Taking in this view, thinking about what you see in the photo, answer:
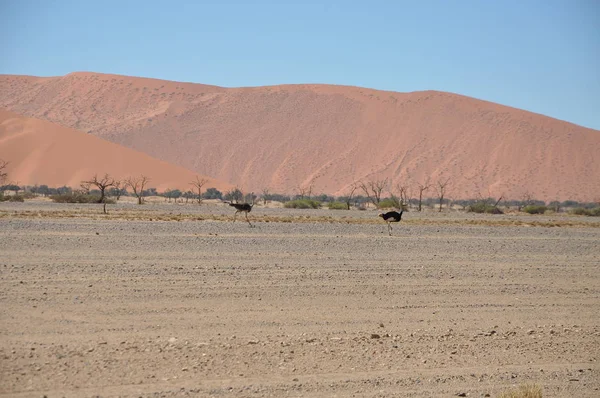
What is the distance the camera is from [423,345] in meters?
11.2

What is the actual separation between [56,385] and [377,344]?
4484 millimetres

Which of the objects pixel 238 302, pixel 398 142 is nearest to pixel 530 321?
pixel 238 302

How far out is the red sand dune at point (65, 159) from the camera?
8950cm

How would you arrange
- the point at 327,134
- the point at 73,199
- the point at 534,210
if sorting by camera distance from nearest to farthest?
the point at 73,199, the point at 534,210, the point at 327,134

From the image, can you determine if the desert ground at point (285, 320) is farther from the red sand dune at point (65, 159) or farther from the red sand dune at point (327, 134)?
the red sand dune at point (327, 134)

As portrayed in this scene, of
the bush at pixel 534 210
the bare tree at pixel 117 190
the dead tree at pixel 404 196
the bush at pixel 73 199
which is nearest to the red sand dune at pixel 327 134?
the dead tree at pixel 404 196

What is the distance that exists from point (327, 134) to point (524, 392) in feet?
364

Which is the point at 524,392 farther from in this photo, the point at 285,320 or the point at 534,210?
the point at 534,210

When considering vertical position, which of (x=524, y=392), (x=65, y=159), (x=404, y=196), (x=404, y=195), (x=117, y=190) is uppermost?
(x=65, y=159)

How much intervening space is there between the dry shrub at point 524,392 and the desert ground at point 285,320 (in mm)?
265

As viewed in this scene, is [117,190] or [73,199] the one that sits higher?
[117,190]

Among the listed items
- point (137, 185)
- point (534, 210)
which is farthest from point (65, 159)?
point (534, 210)

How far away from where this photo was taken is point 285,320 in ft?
40.8

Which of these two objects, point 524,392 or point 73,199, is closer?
point 524,392
